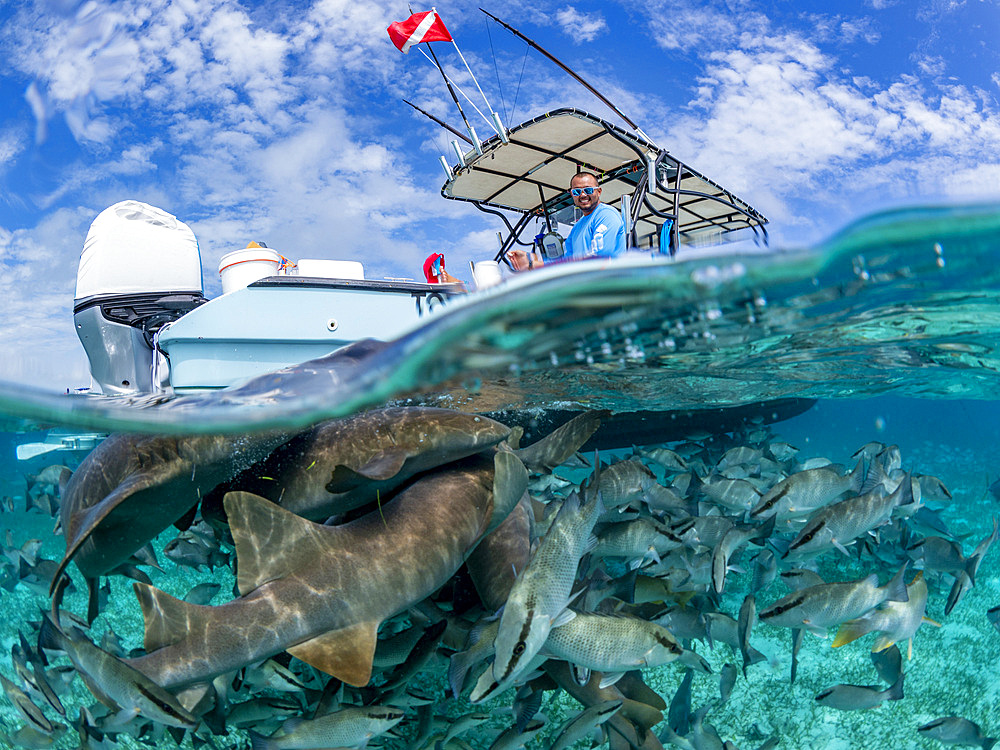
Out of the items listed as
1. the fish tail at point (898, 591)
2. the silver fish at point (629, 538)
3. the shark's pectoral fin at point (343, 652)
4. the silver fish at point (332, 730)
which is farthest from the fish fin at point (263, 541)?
the fish tail at point (898, 591)

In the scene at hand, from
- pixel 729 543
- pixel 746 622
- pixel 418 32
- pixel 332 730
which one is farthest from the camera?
pixel 418 32

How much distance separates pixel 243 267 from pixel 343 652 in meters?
6.02

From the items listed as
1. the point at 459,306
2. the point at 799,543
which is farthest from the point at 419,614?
the point at 799,543

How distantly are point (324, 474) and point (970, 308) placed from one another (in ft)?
24.8

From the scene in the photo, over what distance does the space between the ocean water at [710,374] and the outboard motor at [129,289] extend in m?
1.06

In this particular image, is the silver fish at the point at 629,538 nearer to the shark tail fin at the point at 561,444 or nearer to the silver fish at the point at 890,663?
the shark tail fin at the point at 561,444

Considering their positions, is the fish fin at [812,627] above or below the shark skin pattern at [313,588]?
below

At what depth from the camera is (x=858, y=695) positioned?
4355 millimetres

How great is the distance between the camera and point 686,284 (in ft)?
13.9

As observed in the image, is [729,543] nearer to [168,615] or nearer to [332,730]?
[332,730]

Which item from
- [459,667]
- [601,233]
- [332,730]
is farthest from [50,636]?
[601,233]

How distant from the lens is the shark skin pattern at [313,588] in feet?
9.68

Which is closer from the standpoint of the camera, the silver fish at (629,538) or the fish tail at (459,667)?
the fish tail at (459,667)

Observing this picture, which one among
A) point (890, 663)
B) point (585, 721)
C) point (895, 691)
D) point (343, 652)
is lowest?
point (895, 691)
